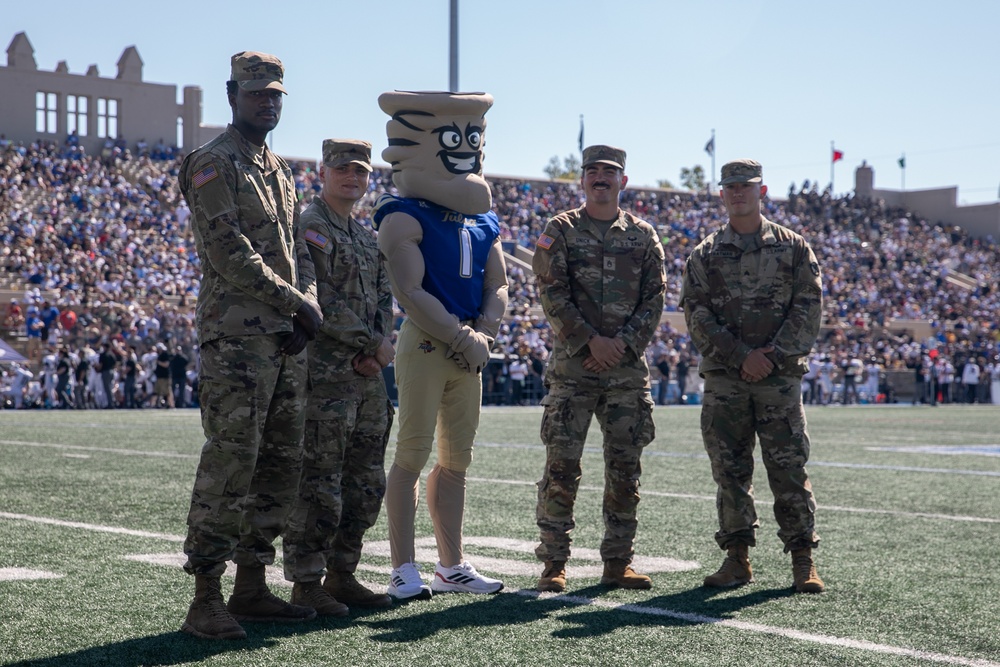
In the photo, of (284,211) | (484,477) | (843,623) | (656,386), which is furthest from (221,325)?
(656,386)

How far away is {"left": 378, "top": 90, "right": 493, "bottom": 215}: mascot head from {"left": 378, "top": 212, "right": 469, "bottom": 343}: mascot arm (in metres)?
0.21

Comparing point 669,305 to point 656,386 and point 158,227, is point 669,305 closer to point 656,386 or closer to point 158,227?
point 656,386

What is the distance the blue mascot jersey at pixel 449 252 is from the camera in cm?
537

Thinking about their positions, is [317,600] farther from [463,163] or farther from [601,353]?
[463,163]

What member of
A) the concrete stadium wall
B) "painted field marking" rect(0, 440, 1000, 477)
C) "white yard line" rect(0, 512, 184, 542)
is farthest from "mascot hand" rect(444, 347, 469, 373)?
the concrete stadium wall

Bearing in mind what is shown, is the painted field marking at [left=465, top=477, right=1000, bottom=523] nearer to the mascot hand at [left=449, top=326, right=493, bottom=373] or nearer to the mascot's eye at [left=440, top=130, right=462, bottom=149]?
the mascot hand at [left=449, top=326, right=493, bottom=373]

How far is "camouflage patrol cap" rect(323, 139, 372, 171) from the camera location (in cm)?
514

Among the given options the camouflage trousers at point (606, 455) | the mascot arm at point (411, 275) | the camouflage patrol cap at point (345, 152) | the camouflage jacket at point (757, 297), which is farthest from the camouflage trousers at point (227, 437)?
the camouflage jacket at point (757, 297)

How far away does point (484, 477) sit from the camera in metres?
10.5

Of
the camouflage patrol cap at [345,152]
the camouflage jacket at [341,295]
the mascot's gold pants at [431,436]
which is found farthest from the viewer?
the mascot's gold pants at [431,436]

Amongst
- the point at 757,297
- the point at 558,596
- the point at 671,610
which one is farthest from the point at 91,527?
the point at 757,297

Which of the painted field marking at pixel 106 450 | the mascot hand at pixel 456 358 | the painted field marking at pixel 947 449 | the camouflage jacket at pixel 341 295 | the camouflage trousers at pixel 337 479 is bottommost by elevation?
the painted field marking at pixel 947 449

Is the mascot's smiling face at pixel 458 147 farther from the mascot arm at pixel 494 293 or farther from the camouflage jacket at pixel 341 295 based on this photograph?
the camouflage jacket at pixel 341 295

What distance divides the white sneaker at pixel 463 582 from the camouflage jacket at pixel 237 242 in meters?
1.54
